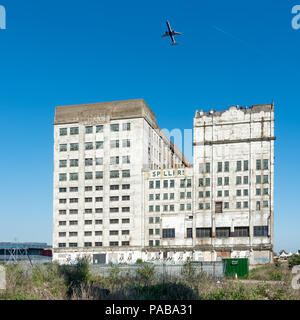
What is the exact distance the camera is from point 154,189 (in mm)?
116750

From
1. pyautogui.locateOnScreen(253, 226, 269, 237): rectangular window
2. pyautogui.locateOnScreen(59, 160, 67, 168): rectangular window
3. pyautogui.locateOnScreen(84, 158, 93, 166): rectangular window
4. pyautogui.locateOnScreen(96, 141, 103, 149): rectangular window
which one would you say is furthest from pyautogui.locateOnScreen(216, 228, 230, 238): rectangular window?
pyautogui.locateOnScreen(59, 160, 67, 168): rectangular window

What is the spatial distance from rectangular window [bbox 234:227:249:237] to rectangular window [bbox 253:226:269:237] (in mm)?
1885

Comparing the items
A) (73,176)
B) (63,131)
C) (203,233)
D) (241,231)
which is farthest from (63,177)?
(241,231)

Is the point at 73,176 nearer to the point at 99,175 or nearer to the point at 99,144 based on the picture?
the point at 99,175

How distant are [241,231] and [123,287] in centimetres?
7494

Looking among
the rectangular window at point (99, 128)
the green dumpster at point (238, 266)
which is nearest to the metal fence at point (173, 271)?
the green dumpster at point (238, 266)

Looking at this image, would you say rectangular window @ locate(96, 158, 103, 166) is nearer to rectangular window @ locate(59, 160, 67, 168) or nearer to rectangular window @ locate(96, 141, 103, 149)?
rectangular window @ locate(96, 141, 103, 149)

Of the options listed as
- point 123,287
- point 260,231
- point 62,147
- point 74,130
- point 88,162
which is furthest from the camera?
point 62,147

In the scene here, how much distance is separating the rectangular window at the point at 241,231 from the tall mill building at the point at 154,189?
235mm

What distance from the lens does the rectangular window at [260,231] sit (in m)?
108

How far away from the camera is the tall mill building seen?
110188mm
